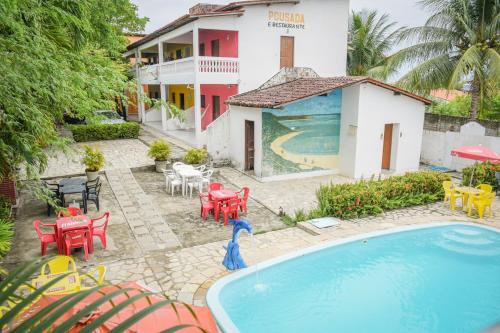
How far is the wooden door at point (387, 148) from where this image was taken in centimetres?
1847

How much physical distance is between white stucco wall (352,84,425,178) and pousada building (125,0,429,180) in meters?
0.05

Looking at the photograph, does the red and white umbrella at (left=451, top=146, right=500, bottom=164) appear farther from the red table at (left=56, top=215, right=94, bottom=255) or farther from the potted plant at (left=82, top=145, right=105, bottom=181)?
the potted plant at (left=82, top=145, right=105, bottom=181)

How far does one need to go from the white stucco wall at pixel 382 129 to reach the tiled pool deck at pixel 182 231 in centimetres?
315

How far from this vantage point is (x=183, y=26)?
21.0m

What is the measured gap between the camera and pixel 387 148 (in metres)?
18.8

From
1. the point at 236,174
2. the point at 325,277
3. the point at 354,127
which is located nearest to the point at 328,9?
the point at 354,127

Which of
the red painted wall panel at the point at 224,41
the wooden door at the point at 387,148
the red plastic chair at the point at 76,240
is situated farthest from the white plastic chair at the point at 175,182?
the wooden door at the point at 387,148

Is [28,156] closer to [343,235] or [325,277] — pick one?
[325,277]

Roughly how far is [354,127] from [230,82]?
7.47 metres

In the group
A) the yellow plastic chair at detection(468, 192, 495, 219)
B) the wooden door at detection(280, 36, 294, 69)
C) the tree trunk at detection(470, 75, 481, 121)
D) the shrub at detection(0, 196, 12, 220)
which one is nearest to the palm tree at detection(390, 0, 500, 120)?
the tree trunk at detection(470, 75, 481, 121)

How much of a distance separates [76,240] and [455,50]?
2043 centimetres

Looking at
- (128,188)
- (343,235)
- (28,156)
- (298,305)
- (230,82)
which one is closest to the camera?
(28,156)

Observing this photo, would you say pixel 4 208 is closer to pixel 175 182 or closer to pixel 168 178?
pixel 175 182

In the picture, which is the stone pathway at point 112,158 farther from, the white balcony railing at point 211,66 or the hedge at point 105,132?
the white balcony railing at point 211,66
